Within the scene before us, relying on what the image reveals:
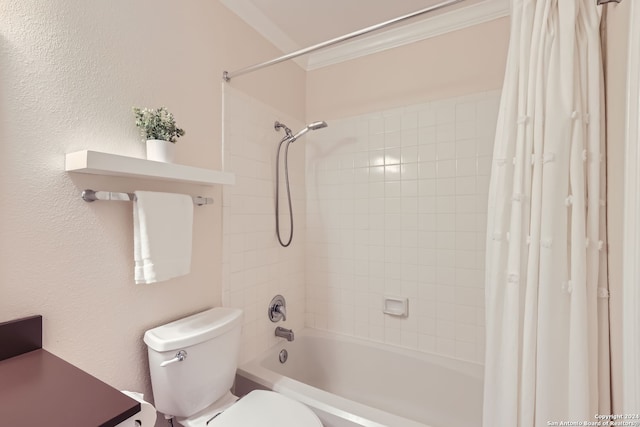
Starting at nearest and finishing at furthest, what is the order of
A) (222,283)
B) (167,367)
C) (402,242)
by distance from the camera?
(167,367)
(222,283)
(402,242)

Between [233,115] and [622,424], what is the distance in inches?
73.0

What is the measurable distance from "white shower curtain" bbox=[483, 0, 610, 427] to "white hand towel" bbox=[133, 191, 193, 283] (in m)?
1.17

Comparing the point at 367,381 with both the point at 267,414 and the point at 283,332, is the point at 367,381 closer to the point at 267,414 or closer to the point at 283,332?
the point at 283,332

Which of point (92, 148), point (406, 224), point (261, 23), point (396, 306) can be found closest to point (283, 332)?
point (396, 306)

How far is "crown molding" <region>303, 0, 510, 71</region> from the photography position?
164cm

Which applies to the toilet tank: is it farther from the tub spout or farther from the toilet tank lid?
the tub spout

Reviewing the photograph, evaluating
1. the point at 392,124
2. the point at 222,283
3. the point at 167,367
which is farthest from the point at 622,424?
the point at 392,124

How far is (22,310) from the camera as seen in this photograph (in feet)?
2.91

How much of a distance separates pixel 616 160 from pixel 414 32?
4.68 ft

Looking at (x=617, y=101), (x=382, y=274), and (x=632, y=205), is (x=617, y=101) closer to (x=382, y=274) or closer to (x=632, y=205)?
(x=632, y=205)

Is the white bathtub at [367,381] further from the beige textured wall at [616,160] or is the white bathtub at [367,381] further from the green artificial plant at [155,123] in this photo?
the green artificial plant at [155,123]

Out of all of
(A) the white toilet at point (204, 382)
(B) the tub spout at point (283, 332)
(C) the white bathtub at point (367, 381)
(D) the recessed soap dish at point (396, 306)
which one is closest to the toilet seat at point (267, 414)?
(A) the white toilet at point (204, 382)

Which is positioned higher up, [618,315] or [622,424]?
[618,315]

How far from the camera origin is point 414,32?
72.4 inches
